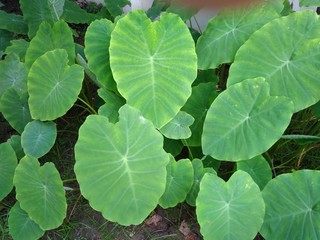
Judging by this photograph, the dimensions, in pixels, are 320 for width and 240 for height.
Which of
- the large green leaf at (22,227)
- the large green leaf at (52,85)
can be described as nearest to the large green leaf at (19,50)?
the large green leaf at (52,85)

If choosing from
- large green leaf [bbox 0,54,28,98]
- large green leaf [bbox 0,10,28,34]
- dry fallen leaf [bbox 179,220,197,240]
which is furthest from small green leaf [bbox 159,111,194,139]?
large green leaf [bbox 0,10,28,34]

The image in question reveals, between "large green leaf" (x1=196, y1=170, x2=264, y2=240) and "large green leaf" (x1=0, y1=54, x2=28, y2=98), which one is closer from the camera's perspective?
"large green leaf" (x1=196, y1=170, x2=264, y2=240)

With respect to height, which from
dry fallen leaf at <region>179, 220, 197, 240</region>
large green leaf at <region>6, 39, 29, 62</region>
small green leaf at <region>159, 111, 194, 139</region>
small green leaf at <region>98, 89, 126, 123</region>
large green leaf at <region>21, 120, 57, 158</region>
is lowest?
dry fallen leaf at <region>179, 220, 197, 240</region>

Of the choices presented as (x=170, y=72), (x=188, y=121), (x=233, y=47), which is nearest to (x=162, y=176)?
(x=188, y=121)

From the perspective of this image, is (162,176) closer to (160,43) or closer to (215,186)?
(215,186)

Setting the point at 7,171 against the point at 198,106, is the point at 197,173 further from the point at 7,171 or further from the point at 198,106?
the point at 7,171

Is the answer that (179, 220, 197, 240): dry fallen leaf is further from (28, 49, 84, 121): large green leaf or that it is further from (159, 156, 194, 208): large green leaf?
(28, 49, 84, 121): large green leaf

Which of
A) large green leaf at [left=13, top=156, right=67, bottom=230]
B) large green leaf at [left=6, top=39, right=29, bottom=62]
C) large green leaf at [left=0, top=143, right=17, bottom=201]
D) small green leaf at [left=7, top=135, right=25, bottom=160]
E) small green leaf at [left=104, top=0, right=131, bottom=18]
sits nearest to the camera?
large green leaf at [left=13, top=156, right=67, bottom=230]
